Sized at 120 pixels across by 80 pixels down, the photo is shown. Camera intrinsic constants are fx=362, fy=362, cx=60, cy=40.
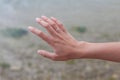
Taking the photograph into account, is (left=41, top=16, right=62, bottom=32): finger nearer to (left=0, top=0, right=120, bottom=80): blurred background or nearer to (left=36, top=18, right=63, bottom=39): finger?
(left=36, top=18, right=63, bottom=39): finger

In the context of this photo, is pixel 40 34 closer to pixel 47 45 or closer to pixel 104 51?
pixel 104 51

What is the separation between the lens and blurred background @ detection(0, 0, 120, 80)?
3176 millimetres

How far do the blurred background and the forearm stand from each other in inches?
78.5

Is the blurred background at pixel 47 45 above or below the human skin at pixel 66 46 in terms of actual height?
above

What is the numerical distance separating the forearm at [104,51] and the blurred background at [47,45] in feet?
6.54

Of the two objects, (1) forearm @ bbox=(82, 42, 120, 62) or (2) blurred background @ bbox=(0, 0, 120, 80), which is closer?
(1) forearm @ bbox=(82, 42, 120, 62)

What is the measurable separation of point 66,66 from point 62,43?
2.17 meters

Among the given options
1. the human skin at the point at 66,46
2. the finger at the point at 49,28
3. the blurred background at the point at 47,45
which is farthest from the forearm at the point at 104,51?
the blurred background at the point at 47,45

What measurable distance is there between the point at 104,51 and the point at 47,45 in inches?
84.6

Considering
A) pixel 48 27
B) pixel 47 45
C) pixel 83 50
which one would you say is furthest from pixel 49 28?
pixel 47 45

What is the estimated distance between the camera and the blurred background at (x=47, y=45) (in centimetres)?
318

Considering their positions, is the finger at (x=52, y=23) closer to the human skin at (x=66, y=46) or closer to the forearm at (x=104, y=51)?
the human skin at (x=66, y=46)

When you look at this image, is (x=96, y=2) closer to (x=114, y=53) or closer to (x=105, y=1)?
(x=105, y=1)

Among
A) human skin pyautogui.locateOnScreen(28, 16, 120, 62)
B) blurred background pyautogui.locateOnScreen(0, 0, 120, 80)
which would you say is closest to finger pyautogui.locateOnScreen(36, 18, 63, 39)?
human skin pyautogui.locateOnScreen(28, 16, 120, 62)
